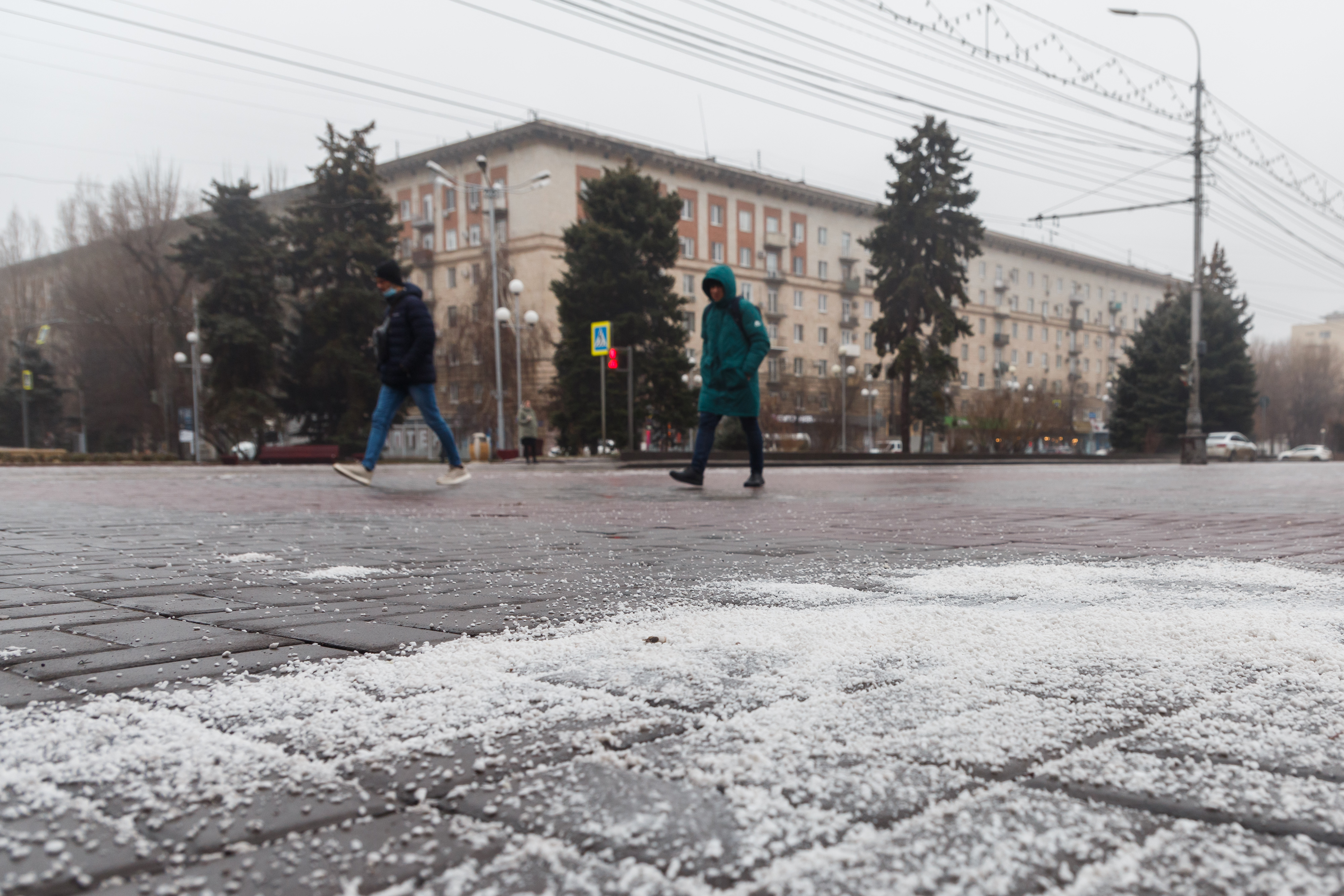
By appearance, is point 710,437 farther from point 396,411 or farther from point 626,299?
point 626,299

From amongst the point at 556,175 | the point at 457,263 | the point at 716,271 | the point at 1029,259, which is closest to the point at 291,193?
the point at 457,263

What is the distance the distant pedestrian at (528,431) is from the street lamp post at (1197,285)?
62.6 ft

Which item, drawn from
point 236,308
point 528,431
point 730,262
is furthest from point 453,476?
point 730,262

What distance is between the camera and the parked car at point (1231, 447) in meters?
42.2

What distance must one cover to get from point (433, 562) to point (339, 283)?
41.2 metres

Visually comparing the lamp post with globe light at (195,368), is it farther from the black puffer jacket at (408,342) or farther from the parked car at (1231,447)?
the parked car at (1231,447)

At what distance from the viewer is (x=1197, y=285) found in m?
27.7

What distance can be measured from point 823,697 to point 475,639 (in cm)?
94

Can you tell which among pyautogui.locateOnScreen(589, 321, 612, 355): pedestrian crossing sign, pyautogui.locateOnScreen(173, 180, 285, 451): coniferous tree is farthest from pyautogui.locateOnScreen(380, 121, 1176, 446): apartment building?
pyautogui.locateOnScreen(589, 321, 612, 355): pedestrian crossing sign

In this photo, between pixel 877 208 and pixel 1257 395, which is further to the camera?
pixel 1257 395

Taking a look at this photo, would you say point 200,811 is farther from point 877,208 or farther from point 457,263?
point 457,263

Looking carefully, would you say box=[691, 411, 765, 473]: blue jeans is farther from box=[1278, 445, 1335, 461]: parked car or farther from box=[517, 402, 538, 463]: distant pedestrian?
box=[1278, 445, 1335, 461]: parked car

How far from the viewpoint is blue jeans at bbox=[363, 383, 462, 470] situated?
8.99 m

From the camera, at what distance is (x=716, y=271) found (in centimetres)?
876
